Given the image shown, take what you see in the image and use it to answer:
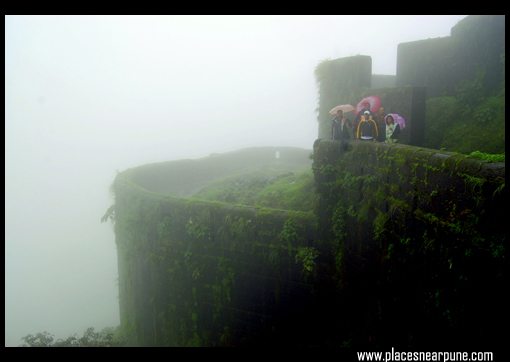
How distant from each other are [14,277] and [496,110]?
75.5 m

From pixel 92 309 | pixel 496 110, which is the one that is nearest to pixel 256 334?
pixel 496 110

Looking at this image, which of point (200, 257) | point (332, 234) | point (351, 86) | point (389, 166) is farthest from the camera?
point (351, 86)

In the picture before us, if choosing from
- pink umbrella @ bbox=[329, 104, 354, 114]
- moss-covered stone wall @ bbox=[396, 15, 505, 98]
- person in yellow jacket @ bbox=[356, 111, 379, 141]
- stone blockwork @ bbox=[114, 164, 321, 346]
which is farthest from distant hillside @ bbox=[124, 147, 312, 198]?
person in yellow jacket @ bbox=[356, 111, 379, 141]

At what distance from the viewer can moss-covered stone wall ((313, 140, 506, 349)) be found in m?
3.51

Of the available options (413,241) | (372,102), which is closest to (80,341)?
(413,241)

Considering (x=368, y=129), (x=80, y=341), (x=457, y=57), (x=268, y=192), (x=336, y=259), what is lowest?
(x=80, y=341)

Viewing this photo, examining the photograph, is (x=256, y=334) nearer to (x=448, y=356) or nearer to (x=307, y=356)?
(x=307, y=356)

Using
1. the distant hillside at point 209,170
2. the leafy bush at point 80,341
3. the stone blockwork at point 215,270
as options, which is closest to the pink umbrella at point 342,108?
the stone blockwork at point 215,270

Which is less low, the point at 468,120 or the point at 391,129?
the point at 468,120

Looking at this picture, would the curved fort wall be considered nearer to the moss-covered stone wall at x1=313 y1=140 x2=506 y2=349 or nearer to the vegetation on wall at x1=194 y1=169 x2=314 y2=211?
the moss-covered stone wall at x1=313 y1=140 x2=506 y2=349

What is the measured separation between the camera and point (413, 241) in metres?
4.55

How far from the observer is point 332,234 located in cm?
662

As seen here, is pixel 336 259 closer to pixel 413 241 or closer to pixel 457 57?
pixel 413 241

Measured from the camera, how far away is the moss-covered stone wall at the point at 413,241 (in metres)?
3.51
